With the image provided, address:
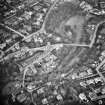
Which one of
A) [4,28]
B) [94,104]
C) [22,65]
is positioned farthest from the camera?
[4,28]

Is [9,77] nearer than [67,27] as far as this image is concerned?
Yes

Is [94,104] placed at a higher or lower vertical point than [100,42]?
lower

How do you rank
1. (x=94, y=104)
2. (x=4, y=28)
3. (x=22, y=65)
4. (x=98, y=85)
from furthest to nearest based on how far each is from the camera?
(x=4, y=28), (x=22, y=65), (x=98, y=85), (x=94, y=104)

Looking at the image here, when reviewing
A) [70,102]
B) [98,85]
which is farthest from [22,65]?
[98,85]

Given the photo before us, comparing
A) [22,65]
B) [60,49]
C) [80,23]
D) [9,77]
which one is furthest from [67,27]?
[9,77]

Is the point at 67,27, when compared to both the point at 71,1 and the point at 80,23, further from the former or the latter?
the point at 71,1

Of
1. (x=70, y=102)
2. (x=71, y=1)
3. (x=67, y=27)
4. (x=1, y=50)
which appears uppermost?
(x=71, y=1)
